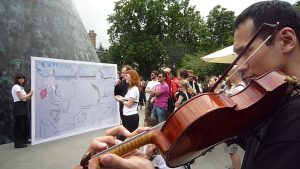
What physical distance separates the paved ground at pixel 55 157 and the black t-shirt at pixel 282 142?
5194mm

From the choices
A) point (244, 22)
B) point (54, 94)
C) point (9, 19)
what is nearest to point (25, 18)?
point (9, 19)

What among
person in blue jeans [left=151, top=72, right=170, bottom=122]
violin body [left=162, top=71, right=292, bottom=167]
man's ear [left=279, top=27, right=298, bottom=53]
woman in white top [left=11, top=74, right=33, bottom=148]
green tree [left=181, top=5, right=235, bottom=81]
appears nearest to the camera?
violin body [left=162, top=71, right=292, bottom=167]

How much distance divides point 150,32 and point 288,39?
42.3 meters

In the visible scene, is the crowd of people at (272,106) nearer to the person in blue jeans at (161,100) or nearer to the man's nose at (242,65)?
the man's nose at (242,65)

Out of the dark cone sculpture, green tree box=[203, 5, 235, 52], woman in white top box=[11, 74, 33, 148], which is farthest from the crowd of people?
green tree box=[203, 5, 235, 52]

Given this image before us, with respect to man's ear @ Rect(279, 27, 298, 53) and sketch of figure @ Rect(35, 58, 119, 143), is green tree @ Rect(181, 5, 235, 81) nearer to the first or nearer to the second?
sketch of figure @ Rect(35, 58, 119, 143)

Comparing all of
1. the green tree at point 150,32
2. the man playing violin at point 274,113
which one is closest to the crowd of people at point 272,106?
the man playing violin at point 274,113

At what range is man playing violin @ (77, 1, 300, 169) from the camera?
1.09 m

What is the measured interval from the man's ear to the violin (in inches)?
5.8

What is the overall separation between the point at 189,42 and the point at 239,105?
151ft

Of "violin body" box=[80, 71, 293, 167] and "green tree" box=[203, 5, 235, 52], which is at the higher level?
"green tree" box=[203, 5, 235, 52]

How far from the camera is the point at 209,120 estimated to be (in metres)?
1.30

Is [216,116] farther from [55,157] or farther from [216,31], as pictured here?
[216,31]

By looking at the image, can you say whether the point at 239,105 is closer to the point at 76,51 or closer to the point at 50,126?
the point at 50,126
